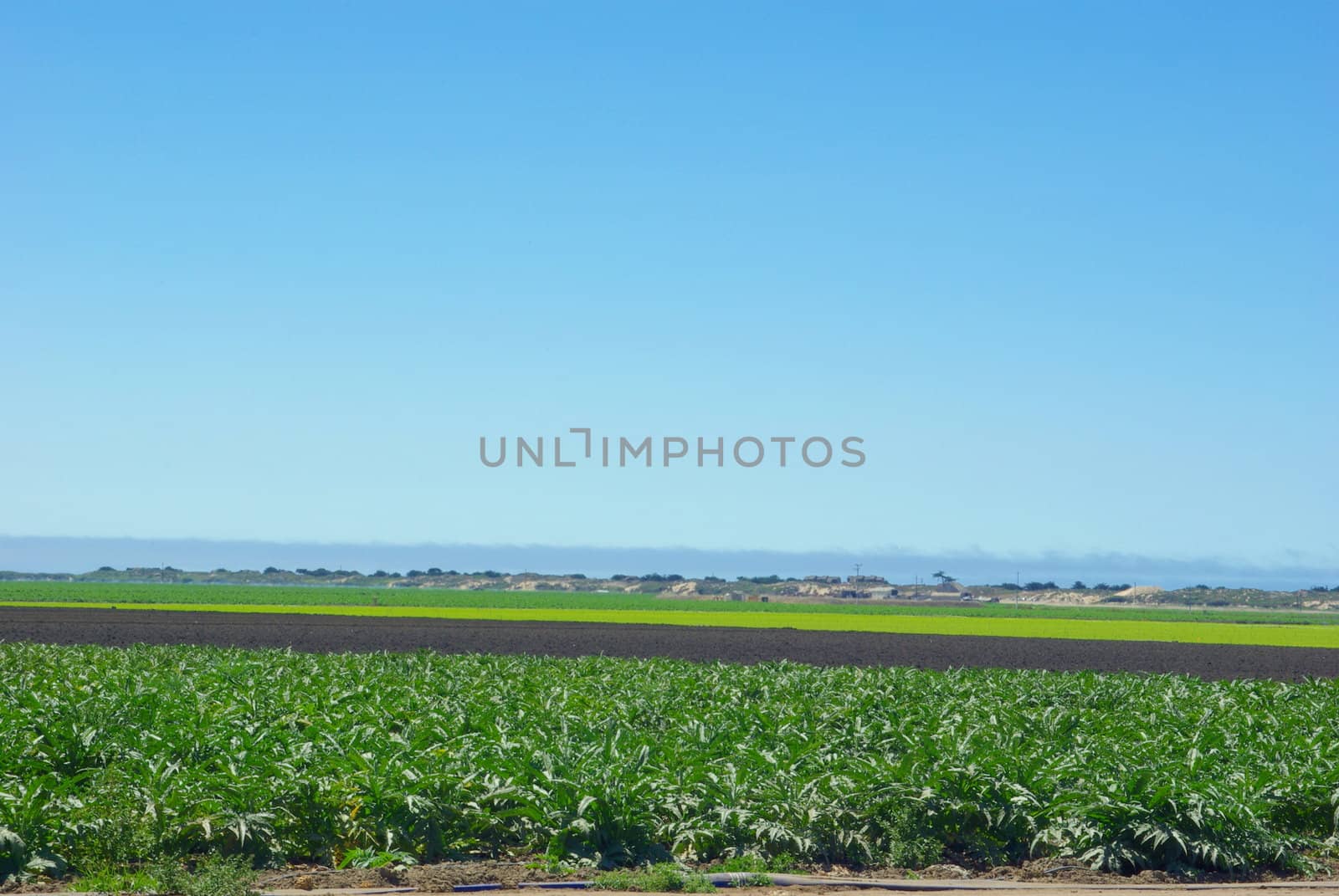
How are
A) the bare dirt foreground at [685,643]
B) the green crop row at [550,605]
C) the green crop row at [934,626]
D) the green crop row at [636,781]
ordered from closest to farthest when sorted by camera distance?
the green crop row at [636,781]
the bare dirt foreground at [685,643]
the green crop row at [934,626]
the green crop row at [550,605]

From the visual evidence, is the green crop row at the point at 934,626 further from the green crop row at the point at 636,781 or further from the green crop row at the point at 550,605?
the green crop row at the point at 636,781

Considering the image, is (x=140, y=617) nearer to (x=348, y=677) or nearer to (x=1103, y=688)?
(x=348, y=677)

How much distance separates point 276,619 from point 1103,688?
175 ft

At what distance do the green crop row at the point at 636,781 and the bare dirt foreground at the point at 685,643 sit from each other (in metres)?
20.5

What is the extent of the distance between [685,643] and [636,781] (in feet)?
123

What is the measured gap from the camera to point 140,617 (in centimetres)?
6412

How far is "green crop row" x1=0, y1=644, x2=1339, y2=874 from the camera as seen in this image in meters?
11.4

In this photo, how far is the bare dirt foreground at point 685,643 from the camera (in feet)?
138

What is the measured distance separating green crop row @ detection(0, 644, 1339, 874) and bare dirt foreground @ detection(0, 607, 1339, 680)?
2047 cm

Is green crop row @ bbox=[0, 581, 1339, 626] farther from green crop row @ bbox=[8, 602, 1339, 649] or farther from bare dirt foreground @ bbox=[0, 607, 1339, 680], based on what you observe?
bare dirt foreground @ bbox=[0, 607, 1339, 680]

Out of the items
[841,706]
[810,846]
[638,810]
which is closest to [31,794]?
[638,810]

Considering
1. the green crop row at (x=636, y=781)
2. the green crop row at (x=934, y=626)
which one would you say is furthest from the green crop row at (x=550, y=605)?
the green crop row at (x=636, y=781)

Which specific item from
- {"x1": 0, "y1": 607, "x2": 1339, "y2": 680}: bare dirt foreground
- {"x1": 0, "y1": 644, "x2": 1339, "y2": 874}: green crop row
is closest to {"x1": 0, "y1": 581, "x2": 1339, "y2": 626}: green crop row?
{"x1": 0, "y1": 607, "x2": 1339, "y2": 680}: bare dirt foreground

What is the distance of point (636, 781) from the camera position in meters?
12.5
